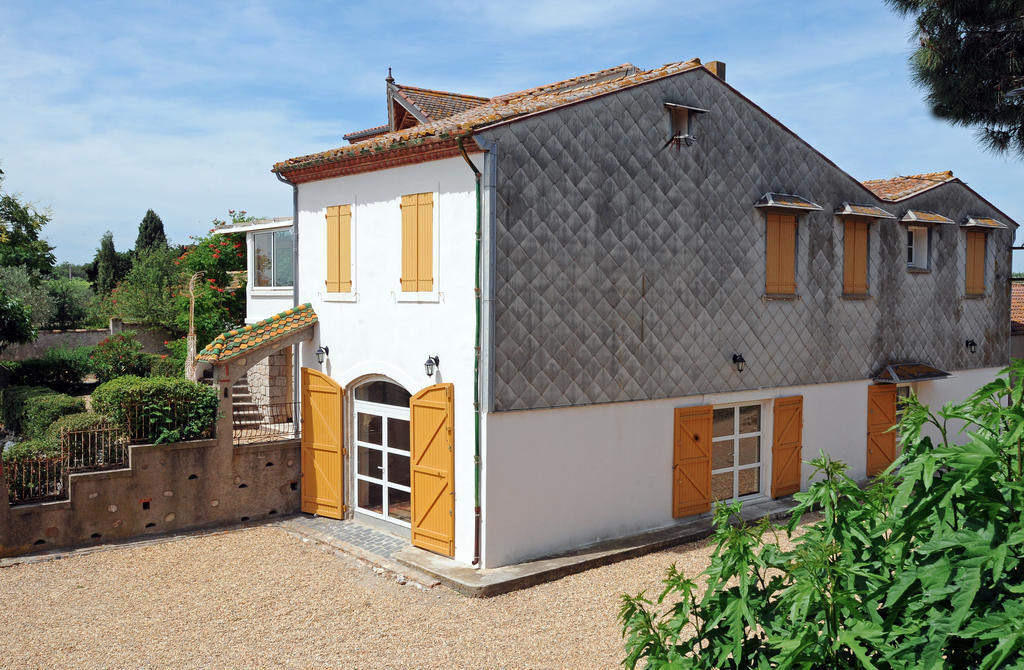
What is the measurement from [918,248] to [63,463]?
16.2 metres

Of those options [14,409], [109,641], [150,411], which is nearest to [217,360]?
[150,411]

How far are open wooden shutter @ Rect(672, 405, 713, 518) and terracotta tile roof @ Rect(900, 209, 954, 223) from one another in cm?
641

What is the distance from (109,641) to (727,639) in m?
7.31

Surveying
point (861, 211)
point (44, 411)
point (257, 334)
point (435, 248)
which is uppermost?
point (861, 211)

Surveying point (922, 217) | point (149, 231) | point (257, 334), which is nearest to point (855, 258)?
point (922, 217)

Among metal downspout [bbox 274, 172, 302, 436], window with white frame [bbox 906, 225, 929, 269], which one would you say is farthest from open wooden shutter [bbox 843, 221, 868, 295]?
metal downspout [bbox 274, 172, 302, 436]

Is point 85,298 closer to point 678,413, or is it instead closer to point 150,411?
point 150,411

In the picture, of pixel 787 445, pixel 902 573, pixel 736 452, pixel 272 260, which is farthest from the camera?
pixel 272 260

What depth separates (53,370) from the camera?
25.8 meters

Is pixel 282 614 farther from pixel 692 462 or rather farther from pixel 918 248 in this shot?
pixel 918 248

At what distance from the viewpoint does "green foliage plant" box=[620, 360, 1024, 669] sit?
349cm

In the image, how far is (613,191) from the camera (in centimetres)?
1209

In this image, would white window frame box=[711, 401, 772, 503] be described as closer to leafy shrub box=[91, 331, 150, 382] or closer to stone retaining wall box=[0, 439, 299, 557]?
stone retaining wall box=[0, 439, 299, 557]

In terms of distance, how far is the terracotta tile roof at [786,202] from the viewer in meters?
14.0
